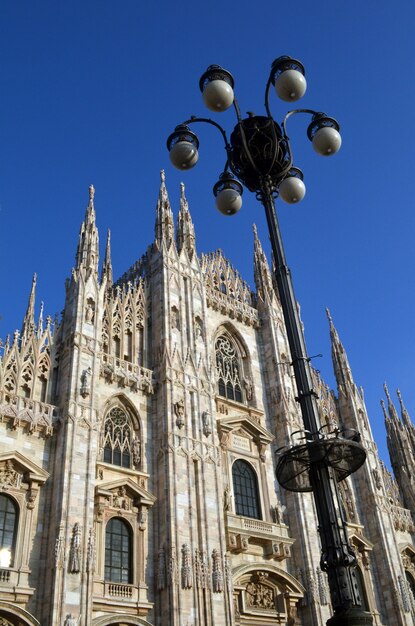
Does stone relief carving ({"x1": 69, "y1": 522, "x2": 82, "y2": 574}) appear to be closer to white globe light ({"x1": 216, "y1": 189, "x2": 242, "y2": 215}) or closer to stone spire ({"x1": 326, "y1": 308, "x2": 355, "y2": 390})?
white globe light ({"x1": 216, "y1": 189, "x2": 242, "y2": 215})

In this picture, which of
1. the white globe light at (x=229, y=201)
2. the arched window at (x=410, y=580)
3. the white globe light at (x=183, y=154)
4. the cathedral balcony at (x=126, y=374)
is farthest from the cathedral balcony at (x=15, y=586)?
the arched window at (x=410, y=580)

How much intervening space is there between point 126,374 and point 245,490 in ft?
22.4

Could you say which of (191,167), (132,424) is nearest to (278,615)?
(132,424)

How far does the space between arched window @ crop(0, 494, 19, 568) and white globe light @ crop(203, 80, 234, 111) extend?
12.3m

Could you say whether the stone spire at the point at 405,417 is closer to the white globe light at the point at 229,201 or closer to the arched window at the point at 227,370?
the arched window at the point at 227,370

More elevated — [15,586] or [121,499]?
[121,499]

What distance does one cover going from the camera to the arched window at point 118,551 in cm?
1761

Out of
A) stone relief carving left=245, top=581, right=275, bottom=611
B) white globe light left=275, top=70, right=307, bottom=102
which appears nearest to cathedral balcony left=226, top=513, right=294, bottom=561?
stone relief carving left=245, top=581, right=275, bottom=611

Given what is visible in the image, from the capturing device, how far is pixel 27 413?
1795 centimetres

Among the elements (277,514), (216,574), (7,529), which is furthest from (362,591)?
(7,529)

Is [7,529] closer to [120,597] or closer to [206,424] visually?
[120,597]

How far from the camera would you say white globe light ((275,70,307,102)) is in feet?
34.4

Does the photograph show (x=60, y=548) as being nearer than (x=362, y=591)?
Yes

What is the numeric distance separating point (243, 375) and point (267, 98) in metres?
17.5
